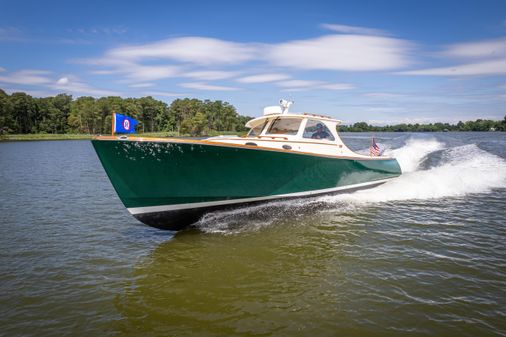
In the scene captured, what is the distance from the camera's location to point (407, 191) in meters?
12.5

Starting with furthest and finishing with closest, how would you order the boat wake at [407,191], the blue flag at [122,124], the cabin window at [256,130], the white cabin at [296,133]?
1. the cabin window at [256,130]
2. the white cabin at [296,133]
3. the boat wake at [407,191]
4. the blue flag at [122,124]

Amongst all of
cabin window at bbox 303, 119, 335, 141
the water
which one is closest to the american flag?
the water

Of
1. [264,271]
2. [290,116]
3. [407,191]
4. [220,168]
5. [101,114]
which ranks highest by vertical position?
[101,114]

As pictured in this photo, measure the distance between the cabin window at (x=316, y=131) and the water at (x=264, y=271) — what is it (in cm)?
196

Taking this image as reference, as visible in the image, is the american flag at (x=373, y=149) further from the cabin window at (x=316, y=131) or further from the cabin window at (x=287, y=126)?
the cabin window at (x=287, y=126)

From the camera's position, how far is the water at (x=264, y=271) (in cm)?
→ 431

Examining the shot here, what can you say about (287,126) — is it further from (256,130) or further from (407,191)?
(407,191)

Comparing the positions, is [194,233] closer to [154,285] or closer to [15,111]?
[154,285]

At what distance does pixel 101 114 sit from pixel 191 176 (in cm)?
9220

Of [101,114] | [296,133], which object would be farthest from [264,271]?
[101,114]

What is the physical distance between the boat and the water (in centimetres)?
A: 54

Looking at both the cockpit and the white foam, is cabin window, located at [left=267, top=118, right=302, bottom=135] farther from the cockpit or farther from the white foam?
the white foam

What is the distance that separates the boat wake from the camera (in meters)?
8.72

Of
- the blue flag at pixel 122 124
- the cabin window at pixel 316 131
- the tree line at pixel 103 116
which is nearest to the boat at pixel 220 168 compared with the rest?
the cabin window at pixel 316 131
